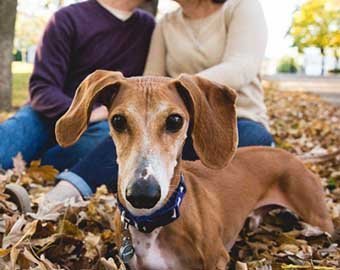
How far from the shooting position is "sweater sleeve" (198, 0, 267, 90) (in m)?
3.56

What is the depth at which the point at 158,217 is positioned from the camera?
2.17 m

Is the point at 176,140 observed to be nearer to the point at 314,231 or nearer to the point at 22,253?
the point at 22,253

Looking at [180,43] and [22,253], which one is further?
[180,43]

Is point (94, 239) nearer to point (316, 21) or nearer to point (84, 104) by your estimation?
point (84, 104)

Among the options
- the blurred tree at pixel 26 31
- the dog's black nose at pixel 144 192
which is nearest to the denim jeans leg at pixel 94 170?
the dog's black nose at pixel 144 192

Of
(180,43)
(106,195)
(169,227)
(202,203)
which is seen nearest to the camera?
(169,227)

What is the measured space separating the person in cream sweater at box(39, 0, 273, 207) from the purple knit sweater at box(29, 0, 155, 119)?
20cm

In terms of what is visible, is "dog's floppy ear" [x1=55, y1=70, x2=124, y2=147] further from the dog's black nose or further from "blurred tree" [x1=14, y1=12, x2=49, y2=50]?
"blurred tree" [x1=14, y1=12, x2=49, y2=50]

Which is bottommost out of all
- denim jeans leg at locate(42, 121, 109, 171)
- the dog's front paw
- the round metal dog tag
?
denim jeans leg at locate(42, 121, 109, 171)

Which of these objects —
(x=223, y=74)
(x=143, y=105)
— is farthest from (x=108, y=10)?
(x=143, y=105)

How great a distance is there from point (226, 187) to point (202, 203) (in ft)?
0.99

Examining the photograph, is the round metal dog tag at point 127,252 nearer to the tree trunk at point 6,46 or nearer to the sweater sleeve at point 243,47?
the sweater sleeve at point 243,47

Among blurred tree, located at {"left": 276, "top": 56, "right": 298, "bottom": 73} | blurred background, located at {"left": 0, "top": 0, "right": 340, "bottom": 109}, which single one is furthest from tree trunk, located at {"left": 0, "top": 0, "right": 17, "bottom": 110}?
blurred tree, located at {"left": 276, "top": 56, "right": 298, "bottom": 73}

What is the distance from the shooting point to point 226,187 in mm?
2682
